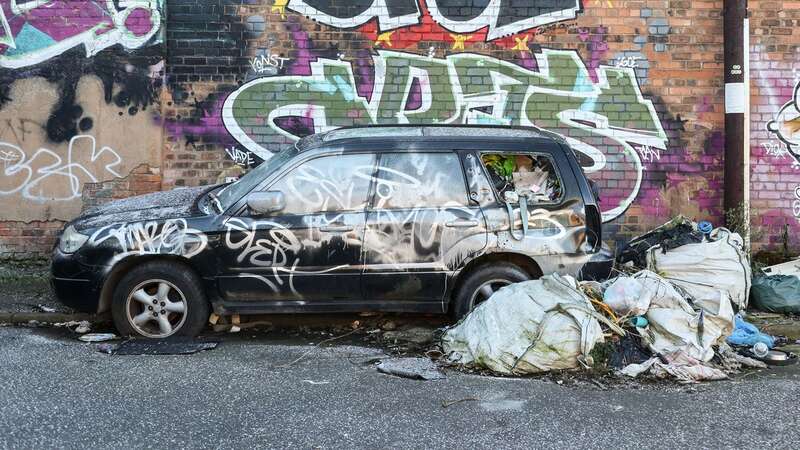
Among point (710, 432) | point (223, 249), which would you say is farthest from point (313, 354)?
point (710, 432)

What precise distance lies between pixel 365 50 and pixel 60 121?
3647 millimetres

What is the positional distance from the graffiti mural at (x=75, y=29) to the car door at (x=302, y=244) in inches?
155

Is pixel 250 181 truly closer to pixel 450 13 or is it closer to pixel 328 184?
pixel 328 184

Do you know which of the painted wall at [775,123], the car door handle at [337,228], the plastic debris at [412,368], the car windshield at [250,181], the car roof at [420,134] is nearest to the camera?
the plastic debris at [412,368]

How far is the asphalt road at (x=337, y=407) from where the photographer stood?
4.03 m

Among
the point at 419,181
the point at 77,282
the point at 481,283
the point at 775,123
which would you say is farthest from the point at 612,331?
the point at 775,123

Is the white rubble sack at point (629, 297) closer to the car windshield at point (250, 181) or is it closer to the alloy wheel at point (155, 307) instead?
the car windshield at point (250, 181)

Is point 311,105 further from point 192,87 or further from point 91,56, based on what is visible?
point 91,56

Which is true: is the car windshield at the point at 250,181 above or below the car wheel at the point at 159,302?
above

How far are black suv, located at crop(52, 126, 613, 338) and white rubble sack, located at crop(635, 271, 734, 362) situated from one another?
0.60 metres

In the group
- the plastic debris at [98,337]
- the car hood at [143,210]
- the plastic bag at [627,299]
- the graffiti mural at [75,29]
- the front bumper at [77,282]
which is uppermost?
the graffiti mural at [75,29]

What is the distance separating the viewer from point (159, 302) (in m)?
5.71

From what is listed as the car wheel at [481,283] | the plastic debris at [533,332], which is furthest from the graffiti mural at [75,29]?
the plastic debris at [533,332]

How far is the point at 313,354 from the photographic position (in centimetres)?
559
